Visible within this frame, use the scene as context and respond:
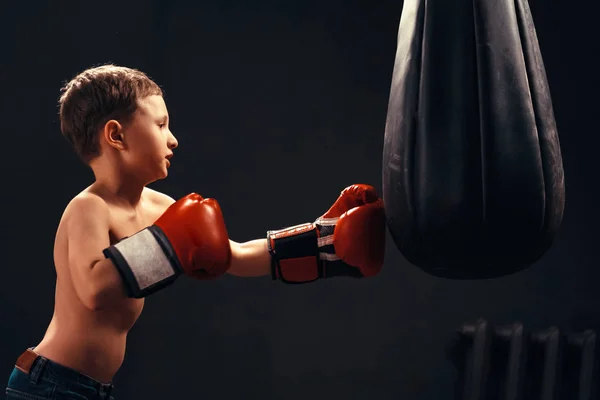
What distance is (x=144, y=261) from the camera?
1.16 meters

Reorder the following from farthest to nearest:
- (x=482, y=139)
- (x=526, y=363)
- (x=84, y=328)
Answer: (x=526, y=363) → (x=84, y=328) → (x=482, y=139)

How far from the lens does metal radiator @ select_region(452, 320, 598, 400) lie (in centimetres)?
209

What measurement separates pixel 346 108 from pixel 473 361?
0.82 meters

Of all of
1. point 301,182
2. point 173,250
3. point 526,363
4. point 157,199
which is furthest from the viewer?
point 301,182

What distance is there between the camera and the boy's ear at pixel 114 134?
1.27m

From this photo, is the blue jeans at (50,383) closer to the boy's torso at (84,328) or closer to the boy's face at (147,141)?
the boy's torso at (84,328)

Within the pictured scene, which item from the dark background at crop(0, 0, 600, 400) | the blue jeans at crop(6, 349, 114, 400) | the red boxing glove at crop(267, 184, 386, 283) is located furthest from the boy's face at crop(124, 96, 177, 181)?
the dark background at crop(0, 0, 600, 400)

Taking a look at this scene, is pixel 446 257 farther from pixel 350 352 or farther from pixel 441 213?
pixel 350 352

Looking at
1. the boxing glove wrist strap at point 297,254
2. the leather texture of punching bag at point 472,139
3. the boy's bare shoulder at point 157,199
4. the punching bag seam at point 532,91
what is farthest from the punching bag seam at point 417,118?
the boy's bare shoulder at point 157,199

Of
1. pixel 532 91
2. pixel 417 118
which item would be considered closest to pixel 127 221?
pixel 417 118

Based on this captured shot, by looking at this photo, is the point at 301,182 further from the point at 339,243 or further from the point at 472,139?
the point at 472,139

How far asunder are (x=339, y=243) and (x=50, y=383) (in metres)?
0.54

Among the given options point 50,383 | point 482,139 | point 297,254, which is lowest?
point 50,383

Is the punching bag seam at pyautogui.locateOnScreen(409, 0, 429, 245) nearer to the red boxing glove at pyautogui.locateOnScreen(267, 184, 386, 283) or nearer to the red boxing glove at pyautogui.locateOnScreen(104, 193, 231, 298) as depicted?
the red boxing glove at pyautogui.locateOnScreen(267, 184, 386, 283)
